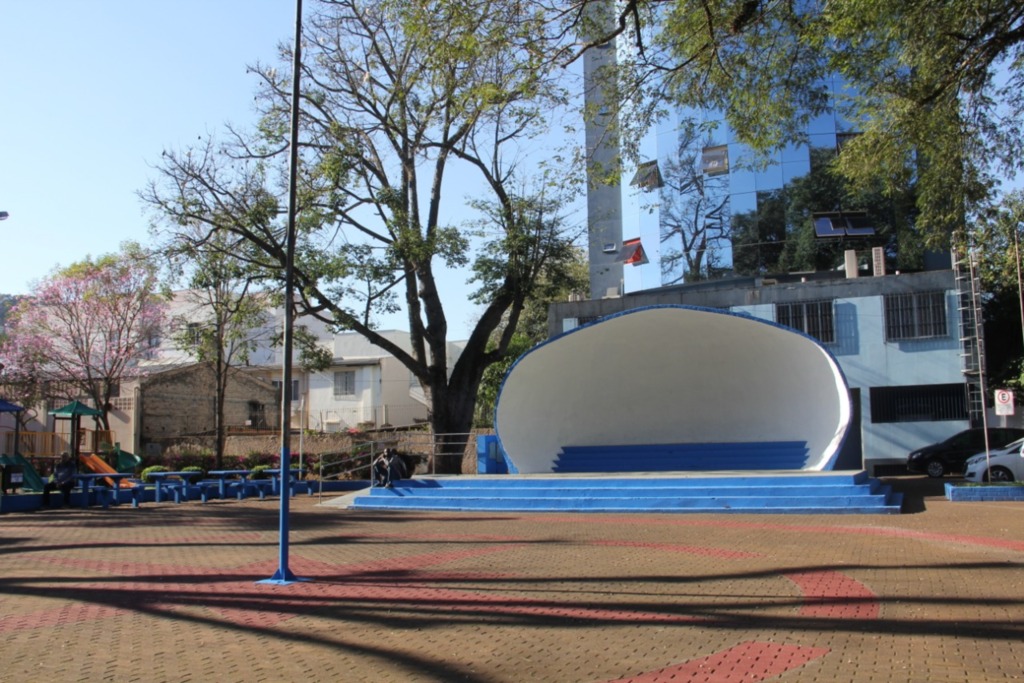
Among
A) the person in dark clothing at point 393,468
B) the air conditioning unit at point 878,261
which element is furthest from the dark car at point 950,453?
the person in dark clothing at point 393,468

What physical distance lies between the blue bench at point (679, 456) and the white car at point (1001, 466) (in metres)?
4.04

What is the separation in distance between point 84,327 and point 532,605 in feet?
98.4

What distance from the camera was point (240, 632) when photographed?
6.60 metres

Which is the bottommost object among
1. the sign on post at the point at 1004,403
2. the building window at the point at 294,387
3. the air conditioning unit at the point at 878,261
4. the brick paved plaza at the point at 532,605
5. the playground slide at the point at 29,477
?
the brick paved plaza at the point at 532,605

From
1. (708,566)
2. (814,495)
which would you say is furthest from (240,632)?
(814,495)

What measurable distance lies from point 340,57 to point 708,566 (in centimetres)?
1900

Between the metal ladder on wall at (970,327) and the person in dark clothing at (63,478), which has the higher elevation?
the metal ladder on wall at (970,327)

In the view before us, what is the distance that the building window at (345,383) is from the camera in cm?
4300

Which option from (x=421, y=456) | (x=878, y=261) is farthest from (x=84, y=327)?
(x=878, y=261)

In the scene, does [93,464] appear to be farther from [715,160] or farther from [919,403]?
[919,403]

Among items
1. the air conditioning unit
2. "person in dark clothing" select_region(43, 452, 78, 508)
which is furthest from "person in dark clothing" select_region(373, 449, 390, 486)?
the air conditioning unit

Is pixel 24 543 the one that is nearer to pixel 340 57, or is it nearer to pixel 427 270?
pixel 427 270

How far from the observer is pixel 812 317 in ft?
88.3

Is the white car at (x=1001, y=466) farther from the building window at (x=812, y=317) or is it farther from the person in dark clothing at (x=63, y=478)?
the person in dark clothing at (x=63, y=478)
